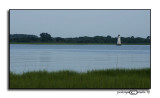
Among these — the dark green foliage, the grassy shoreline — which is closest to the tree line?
the dark green foliage

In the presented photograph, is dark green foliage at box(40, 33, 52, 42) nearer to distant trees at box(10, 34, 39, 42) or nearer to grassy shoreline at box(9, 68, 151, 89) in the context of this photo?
distant trees at box(10, 34, 39, 42)

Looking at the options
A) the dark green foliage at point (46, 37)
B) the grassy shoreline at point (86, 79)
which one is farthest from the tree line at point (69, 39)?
the grassy shoreline at point (86, 79)

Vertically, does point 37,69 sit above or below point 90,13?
below

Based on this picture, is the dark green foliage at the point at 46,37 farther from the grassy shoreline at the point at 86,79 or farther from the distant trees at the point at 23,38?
the grassy shoreline at the point at 86,79

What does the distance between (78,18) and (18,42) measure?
1.02m

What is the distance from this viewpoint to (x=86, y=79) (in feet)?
40.4

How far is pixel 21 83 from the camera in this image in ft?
40.3

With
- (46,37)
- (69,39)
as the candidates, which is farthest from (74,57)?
(46,37)

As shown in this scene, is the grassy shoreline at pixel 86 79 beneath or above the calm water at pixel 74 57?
beneath

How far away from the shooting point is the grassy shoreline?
1226cm

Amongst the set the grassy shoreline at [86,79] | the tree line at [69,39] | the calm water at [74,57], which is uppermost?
the tree line at [69,39]

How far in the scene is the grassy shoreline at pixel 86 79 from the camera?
40.2ft

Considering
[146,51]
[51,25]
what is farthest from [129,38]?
[51,25]
